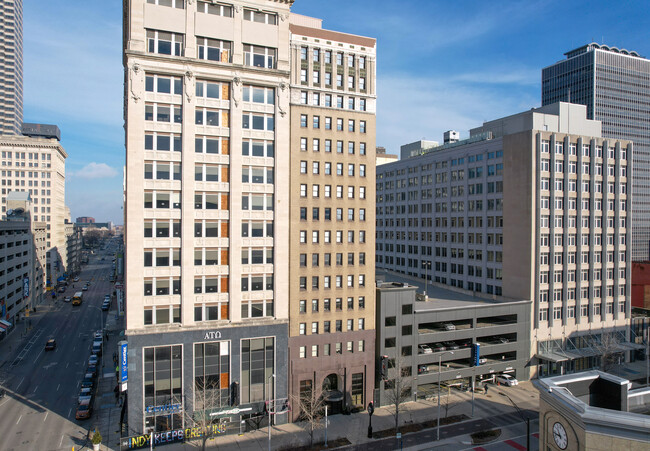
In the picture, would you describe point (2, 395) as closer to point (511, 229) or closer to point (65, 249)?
point (511, 229)

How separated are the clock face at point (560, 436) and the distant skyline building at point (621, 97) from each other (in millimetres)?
171301

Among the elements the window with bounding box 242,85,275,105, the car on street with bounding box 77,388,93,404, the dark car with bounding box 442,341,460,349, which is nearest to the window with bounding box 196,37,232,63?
the window with bounding box 242,85,275,105

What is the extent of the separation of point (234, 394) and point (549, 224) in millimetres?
56407

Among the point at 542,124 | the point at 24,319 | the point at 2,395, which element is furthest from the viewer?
the point at 24,319

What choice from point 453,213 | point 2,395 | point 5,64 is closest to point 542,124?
point 453,213

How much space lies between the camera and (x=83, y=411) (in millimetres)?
52875

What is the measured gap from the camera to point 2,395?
59375mm

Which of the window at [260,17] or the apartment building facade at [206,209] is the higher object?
the window at [260,17]

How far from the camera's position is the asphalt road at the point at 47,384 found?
160 feet

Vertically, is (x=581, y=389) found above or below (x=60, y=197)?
below

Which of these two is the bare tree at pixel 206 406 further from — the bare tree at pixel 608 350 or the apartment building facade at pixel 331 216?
the bare tree at pixel 608 350

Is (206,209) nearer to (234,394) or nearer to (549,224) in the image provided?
(234,394)

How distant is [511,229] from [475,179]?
12.2 metres

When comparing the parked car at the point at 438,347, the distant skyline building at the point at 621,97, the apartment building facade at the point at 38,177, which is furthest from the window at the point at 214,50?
the distant skyline building at the point at 621,97
